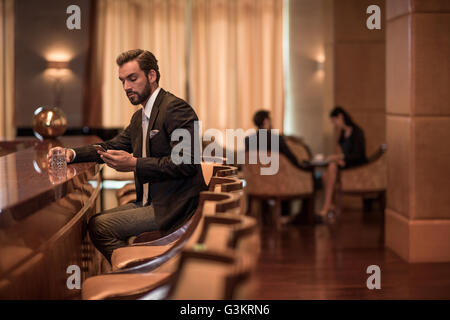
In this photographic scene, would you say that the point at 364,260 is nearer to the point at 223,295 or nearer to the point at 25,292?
the point at 25,292

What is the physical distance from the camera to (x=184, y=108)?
132 inches

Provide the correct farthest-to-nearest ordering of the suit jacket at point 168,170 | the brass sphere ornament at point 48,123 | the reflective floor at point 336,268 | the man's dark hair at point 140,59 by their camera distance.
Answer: the brass sphere ornament at point 48,123, the reflective floor at point 336,268, the man's dark hair at point 140,59, the suit jacket at point 168,170

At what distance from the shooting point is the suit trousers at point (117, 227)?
10.8ft

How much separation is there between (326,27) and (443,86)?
4.88 meters

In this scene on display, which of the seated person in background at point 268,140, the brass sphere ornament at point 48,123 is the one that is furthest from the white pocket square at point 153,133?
the seated person in background at point 268,140

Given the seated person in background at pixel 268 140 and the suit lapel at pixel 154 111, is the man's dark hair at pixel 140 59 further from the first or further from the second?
the seated person in background at pixel 268 140

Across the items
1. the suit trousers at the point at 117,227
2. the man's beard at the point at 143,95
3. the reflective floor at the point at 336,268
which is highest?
the man's beard at the point at 143,95

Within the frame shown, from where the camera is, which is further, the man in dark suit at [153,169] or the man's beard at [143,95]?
the man's beard at [143,95]

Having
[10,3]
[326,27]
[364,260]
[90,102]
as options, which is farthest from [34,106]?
[364,260]

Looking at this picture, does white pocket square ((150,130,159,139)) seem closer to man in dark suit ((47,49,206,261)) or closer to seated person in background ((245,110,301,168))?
man in dark suit ((47,49,206,261))

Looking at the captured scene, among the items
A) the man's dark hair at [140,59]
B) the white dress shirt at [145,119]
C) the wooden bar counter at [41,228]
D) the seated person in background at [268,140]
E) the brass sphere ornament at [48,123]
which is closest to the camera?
the wooden bar counter at [41,228]

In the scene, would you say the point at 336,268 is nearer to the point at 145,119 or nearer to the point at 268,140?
the point at 268,140

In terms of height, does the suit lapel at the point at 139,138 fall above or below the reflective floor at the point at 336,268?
above

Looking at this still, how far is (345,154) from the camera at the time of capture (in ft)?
28.3
